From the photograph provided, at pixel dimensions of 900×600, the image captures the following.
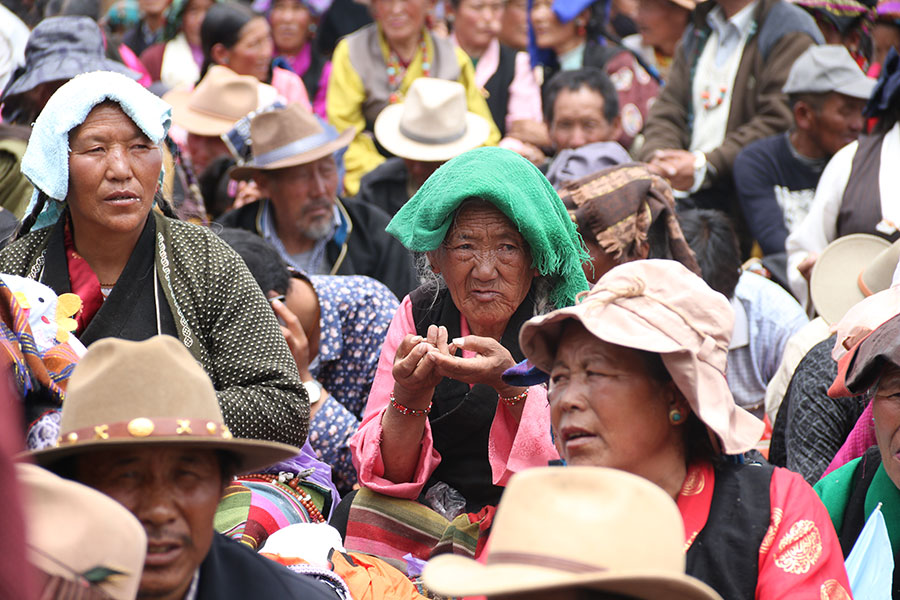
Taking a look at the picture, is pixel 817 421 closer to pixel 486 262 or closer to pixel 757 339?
pixel 757 339

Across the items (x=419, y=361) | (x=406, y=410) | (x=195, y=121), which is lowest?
(x=195, y=121)

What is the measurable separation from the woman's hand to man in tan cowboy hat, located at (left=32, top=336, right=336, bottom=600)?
2.60 feet

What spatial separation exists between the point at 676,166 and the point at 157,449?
16.4ft

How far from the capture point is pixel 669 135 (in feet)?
25.2

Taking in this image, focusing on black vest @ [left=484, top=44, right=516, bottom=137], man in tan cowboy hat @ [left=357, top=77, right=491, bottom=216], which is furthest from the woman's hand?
black vest @ [left=484, top=44, right=516, bottom=137]

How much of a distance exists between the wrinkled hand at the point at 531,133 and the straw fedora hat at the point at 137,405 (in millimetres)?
5681

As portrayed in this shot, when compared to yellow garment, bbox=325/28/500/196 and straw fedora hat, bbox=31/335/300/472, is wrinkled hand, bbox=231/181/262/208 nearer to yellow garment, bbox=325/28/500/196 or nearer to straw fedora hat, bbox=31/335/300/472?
yellow garment, bbox=325/28/500/196

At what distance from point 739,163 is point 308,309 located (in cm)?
307

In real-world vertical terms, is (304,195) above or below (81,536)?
below

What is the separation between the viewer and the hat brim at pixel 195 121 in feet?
25.0

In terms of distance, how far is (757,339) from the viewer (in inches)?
212

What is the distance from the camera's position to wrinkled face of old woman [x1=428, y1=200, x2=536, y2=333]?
3852mm

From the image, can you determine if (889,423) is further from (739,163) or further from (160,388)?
(739,163)

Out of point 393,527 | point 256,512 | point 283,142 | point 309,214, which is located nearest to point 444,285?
point 393,527
